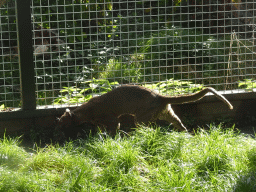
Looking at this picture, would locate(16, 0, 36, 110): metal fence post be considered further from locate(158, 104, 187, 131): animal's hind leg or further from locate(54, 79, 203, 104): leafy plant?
locate(158, 104, 187, 131): animal's hind leg

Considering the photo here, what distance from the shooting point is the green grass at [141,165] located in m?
3.91

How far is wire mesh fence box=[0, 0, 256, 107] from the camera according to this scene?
19.6 feet

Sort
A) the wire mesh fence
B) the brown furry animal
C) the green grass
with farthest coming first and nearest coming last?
the wire mesh fence → the brown furry animal → the green grass

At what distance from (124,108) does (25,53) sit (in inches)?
64.5

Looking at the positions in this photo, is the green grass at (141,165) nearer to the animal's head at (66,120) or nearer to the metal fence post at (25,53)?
the animal's head at (66,120)

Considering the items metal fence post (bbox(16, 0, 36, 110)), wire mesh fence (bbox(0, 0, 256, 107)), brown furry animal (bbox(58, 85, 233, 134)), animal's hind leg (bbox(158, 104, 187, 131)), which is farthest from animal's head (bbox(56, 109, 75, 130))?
animal's hind leg (bbox(158, 104, 187, 131))

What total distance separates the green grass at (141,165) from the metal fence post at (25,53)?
0.96 metres

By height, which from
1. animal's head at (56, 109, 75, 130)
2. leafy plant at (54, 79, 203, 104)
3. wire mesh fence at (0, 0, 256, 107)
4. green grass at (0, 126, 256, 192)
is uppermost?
wire mesh fence at (0, 0, 256, 107)

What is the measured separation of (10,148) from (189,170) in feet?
7.00

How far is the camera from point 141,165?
459 cm

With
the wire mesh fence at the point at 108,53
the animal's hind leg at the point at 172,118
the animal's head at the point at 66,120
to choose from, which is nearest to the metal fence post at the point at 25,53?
the wire mesh fence at the point at 108,53

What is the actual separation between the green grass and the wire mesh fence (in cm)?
134

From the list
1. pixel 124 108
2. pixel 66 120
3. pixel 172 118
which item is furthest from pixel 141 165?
pixel 66 120

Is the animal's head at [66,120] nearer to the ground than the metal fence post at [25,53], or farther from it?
nearer to the ground
